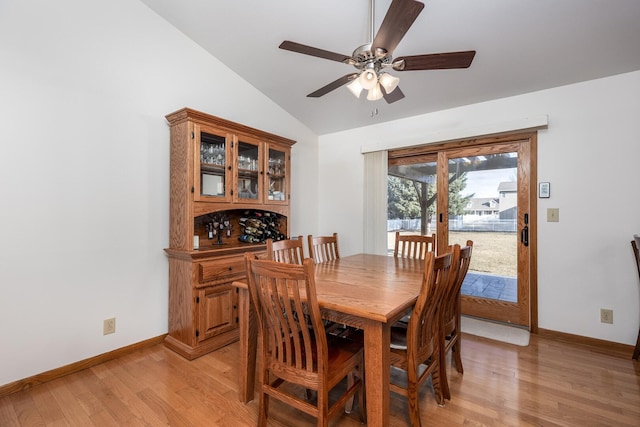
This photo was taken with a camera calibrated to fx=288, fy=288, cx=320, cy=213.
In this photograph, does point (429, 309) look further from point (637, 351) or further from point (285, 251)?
point (637, 351)

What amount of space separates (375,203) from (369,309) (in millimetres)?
2568

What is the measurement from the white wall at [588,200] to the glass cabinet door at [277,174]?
209 cm

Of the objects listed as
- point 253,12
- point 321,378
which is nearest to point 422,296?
point 321,378

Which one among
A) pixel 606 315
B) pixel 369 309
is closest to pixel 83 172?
pixel 369 309

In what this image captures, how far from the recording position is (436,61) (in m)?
1.70

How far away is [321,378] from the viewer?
128 cm

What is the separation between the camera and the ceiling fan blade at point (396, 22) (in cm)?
129

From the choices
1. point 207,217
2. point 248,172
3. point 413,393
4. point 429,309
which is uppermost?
point 248,172

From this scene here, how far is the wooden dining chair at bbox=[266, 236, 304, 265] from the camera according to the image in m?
2.13

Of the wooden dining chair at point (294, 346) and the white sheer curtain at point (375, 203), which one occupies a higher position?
the white sheer curtain at point (375, 203)

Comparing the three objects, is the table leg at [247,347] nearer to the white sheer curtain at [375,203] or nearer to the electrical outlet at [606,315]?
the white sheer curtain at [375,203]

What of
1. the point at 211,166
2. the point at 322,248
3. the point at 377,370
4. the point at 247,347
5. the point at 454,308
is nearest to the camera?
the point at 377,370

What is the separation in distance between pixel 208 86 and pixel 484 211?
3.19 metres

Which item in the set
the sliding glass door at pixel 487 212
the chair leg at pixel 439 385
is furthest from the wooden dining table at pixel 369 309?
the sliding glass door at pixel 487 212
